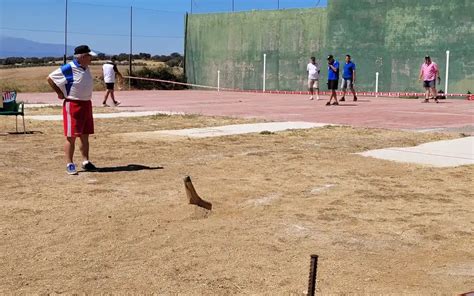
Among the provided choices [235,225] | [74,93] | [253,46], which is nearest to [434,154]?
[235,225]

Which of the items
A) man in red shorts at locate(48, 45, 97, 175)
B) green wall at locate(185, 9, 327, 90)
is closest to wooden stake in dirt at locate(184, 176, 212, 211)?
man in red shorts at locate(48, 45, 97, 175)

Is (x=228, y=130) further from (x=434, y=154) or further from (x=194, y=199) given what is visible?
(x=194, y=199)

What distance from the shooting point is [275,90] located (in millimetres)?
36125

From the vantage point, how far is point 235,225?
583cm

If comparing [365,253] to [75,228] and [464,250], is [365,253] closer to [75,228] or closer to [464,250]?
[464,250]

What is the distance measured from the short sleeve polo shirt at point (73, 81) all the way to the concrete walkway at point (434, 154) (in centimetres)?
430

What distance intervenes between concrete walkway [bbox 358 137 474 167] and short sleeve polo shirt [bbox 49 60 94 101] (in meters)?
4.30

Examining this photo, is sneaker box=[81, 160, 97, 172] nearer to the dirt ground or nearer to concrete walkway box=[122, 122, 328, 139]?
the dirt ground

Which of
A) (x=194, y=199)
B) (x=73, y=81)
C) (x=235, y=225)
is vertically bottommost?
(x=235, y=225)

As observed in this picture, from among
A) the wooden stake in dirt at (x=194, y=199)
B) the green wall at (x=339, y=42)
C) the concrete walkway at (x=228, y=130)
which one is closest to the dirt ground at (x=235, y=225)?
the wooden stake in dirt at (x=194, y=199)

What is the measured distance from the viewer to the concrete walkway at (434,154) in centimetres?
945

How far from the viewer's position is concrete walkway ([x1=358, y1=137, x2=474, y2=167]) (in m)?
9.45

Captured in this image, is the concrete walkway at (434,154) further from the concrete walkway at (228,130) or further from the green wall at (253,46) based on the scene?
the green wall at (253,46)

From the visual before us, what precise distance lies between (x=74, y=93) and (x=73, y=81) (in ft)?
0.49
